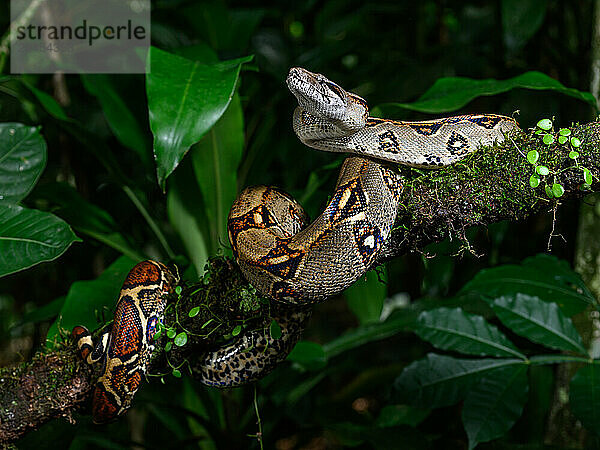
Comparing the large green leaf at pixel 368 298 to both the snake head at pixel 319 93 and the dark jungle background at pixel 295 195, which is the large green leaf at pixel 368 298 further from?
the snake head at pixel 319 93

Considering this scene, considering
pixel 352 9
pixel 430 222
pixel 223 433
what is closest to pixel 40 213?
pixel 430 222

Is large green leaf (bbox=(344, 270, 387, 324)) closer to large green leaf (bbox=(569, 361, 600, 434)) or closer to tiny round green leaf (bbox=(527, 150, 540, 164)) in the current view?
large green leaf (bbox=(569, 361, 600, 434))

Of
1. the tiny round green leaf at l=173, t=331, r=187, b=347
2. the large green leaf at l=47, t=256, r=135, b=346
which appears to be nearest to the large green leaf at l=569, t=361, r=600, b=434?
the tiny round green leaf at l=173, t=331, r=187, b=347

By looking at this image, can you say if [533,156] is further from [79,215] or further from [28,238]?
[79,215]

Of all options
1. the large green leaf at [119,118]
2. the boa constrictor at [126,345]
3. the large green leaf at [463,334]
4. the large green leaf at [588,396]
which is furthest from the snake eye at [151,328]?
the large green leaf at [588,396]

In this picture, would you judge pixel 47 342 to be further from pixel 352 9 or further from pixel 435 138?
pixel 352 9

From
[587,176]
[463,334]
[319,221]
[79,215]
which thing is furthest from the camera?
[79,215]

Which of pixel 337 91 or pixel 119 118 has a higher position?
pixel 337 91

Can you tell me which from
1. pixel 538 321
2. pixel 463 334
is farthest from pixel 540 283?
pixel 463 334
